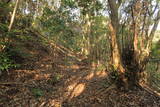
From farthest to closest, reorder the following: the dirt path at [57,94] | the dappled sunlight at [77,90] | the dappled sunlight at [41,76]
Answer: the dappled sunlight at [41,76], the dappled sunlight at [77,90], the dirt path at [57,94]

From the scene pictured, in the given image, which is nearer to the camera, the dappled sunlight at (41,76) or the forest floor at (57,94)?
the forest floor at (57,94)

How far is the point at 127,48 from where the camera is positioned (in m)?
5.52

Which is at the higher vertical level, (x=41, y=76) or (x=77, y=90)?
→ (x=41, y=76)

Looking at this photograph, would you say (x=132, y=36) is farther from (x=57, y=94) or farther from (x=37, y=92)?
(x=37, y=92)

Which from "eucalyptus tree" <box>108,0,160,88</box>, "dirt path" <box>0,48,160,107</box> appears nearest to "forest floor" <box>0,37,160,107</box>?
"dirt path" <box>0,48,160,107</box>

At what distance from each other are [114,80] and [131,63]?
2.88ft

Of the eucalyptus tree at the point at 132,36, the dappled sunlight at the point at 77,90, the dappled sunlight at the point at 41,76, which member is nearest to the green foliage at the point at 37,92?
the dappled sunlight at the point at 41,76

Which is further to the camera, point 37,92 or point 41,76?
point 41,76

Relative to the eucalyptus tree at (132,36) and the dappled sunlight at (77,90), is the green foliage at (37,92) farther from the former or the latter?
the eucalyptus tree at (132,36)

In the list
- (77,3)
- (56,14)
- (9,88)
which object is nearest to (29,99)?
(9,88)

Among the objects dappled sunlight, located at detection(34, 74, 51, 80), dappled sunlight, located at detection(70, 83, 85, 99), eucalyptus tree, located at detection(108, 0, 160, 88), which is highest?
eucalyptus tree, located at detection(108, 0, 160, 88)

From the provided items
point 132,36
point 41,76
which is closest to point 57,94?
point 41,76

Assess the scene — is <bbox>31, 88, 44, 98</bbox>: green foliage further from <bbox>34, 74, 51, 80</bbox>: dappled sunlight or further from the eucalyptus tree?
the eucalyptus tree

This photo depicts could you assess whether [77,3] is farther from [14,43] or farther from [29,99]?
[29,99]
